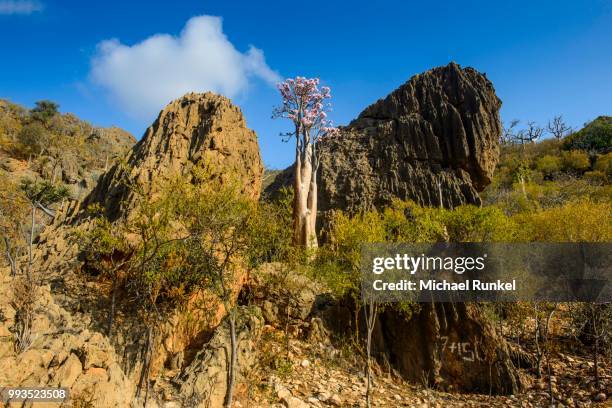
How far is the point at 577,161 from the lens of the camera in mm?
51531

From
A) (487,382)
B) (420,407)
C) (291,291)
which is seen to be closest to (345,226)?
(291,291)

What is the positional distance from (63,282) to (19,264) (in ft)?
5.36

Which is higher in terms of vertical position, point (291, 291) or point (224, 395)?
point (291, 291)

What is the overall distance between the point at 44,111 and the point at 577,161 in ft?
243

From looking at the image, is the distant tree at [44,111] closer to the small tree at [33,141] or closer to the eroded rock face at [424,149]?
the small tree at [33,141]

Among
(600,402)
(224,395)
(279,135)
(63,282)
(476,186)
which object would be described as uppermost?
(279,135)

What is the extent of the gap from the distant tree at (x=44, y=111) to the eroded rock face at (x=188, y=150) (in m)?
52.9

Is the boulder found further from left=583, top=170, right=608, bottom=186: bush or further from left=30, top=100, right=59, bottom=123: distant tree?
left=30, top=100, right=59, bottom=123: distant tree

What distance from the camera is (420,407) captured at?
11859mm

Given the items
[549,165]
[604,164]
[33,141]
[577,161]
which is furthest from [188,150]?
[577,161]

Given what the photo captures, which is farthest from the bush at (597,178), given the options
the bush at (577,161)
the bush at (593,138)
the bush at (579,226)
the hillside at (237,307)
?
the bush at (579,226)

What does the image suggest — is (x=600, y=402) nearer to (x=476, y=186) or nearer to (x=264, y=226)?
(x=264, y=226)

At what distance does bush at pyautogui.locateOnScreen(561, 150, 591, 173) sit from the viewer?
167 feet

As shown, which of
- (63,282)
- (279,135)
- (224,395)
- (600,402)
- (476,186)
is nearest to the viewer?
(224,395)
